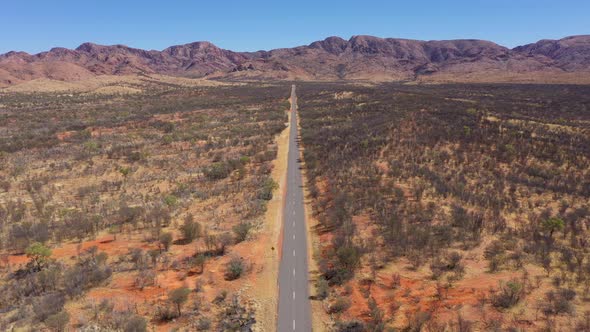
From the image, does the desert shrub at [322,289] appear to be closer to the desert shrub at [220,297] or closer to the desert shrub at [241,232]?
the desert shrub at [220,297]

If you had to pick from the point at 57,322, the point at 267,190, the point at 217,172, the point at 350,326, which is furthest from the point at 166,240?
the point at 217,172

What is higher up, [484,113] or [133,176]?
[484,113]

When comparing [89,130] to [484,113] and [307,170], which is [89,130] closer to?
[307,170]

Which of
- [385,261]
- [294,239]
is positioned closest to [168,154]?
[294,239]

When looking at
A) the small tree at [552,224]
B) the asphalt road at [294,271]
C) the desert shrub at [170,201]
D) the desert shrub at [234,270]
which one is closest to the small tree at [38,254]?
the desert shrub at [170,201]

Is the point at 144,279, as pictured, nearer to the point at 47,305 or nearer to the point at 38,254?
the point at 47,305

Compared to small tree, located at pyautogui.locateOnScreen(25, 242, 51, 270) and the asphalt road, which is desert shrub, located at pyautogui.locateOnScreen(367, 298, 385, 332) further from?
small tree, located at pyautogui.locateOnScreen(25, 242, 51, 270)

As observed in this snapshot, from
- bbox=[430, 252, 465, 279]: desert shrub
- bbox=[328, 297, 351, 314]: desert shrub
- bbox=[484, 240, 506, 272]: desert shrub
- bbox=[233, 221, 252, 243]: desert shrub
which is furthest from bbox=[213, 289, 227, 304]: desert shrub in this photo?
bbox=[484, 240, 506, 272]: desert shrub
